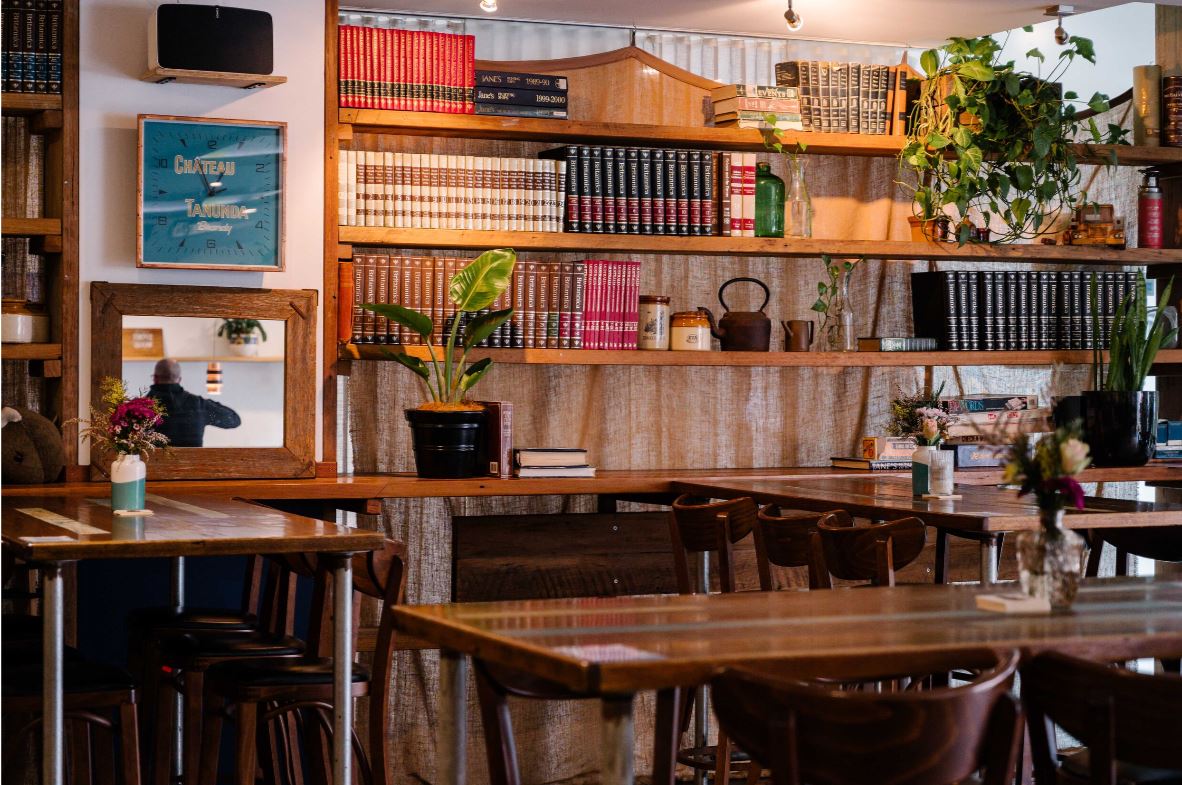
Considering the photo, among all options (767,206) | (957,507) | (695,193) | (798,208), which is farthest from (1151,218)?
(957,507)

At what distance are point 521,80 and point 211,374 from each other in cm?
149

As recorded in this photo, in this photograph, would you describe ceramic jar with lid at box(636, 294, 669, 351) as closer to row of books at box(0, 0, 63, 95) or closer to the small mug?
the small mug

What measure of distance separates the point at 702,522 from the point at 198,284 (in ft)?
6.36

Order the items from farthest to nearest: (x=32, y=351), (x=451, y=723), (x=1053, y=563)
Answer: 1. (x=32, y=351)
2. (x=1053, y=563)
3. (x=451, y=723)

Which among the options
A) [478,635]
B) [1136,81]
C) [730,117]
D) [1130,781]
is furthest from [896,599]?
[1136,81]

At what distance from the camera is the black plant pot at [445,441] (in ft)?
16.0

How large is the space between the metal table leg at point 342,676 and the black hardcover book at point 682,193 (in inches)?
95.6

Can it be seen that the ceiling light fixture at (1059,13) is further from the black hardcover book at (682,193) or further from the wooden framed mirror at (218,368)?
the wooden framed mirror at (218,368)

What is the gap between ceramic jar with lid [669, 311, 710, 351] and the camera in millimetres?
5297

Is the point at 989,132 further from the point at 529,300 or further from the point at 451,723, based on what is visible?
the point at 451,723

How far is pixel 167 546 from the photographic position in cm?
303

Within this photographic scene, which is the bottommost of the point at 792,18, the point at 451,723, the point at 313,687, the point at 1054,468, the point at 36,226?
the point at 313,687

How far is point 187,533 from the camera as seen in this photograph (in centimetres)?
318

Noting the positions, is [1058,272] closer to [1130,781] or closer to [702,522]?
[702,522]
